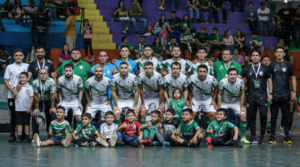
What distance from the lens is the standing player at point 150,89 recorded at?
341 inches

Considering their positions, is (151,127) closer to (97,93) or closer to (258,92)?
(97,93)

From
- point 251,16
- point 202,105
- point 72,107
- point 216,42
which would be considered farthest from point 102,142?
point 251,16

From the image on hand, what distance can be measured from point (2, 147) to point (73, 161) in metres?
2.35

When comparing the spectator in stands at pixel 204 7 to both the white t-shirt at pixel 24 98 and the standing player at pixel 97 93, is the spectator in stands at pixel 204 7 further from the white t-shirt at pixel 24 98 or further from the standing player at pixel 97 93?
the white t-shirt at pixel 24 98

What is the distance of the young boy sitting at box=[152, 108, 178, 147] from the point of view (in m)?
8.12

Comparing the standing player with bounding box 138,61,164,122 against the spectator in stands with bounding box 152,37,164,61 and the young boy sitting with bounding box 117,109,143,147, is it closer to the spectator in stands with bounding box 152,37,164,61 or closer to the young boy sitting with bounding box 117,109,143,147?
the young boy sitting with bounding box 117,109,143,147

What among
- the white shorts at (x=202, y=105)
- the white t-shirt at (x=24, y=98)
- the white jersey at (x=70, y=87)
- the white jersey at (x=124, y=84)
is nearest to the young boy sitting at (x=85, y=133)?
the white jersey at (x=70, y=87)

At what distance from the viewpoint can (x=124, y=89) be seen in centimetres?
873

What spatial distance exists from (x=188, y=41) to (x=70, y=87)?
23.4 ft

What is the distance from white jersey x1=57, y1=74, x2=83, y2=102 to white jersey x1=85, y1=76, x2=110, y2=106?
0.20 metres

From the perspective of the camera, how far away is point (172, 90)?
888 cm

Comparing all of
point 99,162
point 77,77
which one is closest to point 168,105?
point 77,77

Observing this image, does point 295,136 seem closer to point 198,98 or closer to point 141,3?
point 198,98

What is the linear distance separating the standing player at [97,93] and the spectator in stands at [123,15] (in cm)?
737
